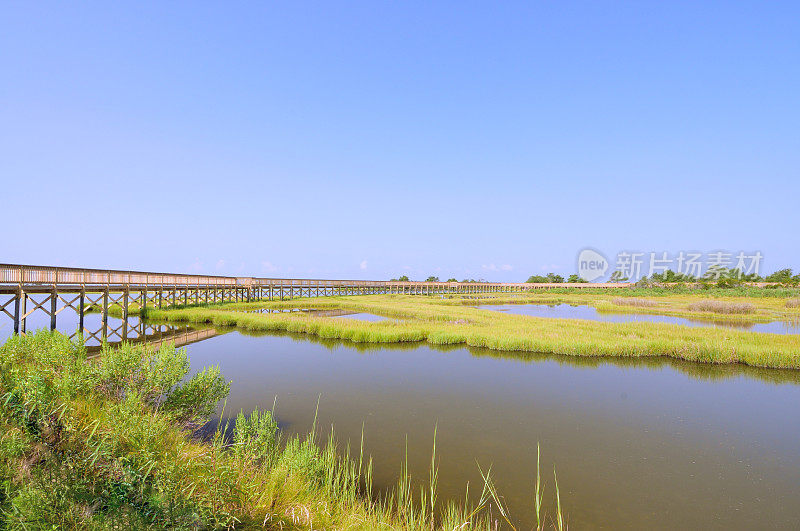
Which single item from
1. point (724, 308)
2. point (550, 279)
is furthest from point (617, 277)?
point (724, 308)

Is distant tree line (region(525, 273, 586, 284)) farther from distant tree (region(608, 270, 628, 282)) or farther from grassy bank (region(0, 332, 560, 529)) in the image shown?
grassy bank (region(0, 332, 560, 529))

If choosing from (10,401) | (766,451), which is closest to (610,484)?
(766,451)

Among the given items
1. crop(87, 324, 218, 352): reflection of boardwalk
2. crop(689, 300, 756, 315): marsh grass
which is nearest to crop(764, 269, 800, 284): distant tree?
crop(689, 300, 756, 315): marsh grass

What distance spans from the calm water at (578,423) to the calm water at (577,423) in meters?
0.04

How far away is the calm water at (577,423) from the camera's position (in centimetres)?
648

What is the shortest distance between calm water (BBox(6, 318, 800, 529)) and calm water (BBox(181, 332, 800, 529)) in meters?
0.04

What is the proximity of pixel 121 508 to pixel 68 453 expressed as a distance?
1.53 metres

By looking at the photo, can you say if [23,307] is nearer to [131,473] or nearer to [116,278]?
[116,278]

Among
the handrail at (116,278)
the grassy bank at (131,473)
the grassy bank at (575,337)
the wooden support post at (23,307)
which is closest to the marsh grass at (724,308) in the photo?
the grassy bank at (575,337)

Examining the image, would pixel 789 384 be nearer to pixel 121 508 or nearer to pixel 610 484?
pixel 610 484

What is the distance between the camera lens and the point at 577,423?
9930 mm

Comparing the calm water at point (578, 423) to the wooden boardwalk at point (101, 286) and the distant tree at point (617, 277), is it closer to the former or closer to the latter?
the wooden boardwalk at point (101, 286)

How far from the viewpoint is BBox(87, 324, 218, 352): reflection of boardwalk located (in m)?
20.7

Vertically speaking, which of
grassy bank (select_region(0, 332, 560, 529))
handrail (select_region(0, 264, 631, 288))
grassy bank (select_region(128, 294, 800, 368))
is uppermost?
handrail (select_region(0, 264, 631, 288))
